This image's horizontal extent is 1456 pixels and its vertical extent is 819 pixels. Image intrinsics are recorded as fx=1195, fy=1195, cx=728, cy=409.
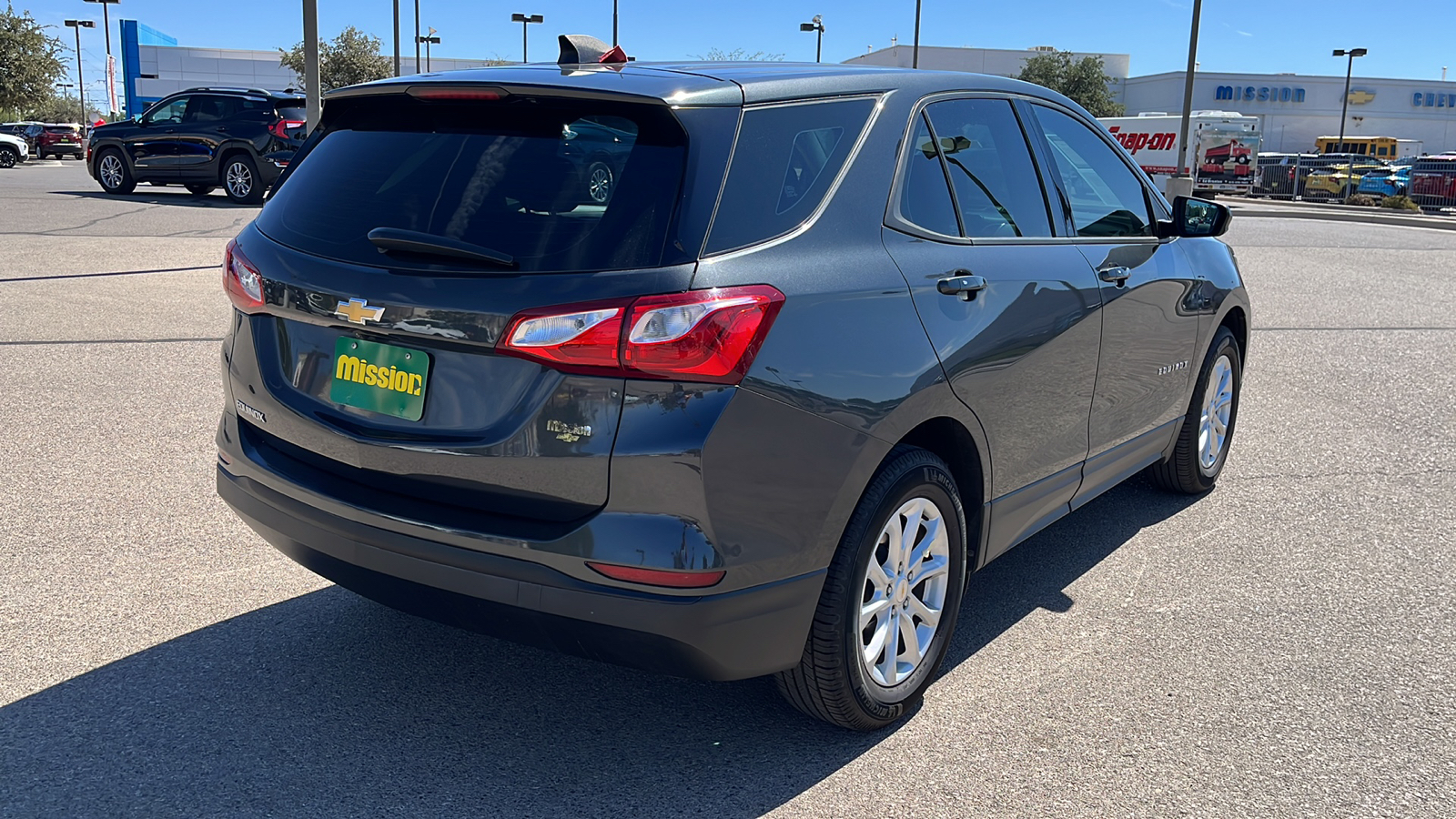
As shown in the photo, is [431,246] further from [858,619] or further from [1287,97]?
[1287,97]

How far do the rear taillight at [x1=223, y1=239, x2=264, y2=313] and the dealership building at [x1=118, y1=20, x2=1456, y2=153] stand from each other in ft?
277

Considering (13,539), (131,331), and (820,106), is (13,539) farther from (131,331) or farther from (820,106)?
(131,331)

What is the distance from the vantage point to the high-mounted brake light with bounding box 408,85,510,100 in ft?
9.92

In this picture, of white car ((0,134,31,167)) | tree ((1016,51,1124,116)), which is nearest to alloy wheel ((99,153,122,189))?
white car ((0,134,31,167))

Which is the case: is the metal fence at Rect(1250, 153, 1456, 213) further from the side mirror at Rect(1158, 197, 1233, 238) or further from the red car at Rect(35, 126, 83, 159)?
the red car at Rect(35, 126, 83, 159)

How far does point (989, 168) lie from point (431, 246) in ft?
6.18

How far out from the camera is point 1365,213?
111ft

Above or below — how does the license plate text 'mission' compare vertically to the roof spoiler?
below

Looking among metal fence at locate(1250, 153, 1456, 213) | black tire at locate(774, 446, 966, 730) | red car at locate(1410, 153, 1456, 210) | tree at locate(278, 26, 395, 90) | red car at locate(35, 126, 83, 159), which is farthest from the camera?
tree at locate(278, 26, 395, 90)

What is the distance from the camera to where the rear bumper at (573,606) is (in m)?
2.65

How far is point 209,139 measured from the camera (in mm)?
21000

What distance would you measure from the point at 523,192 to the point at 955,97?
1.57m

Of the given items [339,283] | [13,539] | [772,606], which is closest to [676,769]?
[772,606]

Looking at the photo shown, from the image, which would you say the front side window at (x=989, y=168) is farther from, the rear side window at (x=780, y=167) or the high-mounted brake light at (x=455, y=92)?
the high-mounted brake light at (x=455, y=92)
